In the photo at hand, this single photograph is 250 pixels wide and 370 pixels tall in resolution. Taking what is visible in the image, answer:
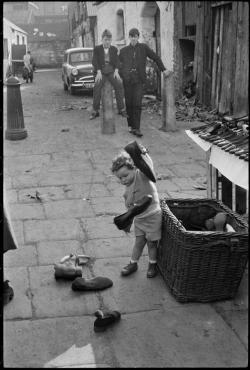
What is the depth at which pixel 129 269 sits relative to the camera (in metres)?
4.27

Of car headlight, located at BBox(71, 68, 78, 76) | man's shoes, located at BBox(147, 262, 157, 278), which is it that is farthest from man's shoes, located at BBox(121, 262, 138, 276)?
car headlight, located at BBox(71, 68, 78, 76)

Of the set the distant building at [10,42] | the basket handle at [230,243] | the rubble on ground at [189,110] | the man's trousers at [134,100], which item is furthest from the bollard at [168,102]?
the distant building at [10,42]

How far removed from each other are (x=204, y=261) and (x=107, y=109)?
6.54m

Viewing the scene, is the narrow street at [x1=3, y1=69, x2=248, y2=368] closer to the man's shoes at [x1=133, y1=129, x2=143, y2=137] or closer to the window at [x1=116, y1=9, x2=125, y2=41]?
the man's shoes at [x1=133, y1=129, x2=143, y2=137]

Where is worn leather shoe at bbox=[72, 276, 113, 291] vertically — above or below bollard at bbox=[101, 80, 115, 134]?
below

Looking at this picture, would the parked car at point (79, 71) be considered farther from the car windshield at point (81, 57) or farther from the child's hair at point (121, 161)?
the child's hair at point (121, 161)

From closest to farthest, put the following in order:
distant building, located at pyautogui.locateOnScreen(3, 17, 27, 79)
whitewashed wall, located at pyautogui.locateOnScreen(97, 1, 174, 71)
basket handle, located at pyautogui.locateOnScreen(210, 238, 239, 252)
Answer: basket handle, located at pyautogui.locateOnScreen(210, 238, 239, 252) → whitewashed wall, located at pyautogui.locateOnScreen(97, 1, 174, 71) → distant building, located at pyautogui.locateOnScreen(3, 17, 27, 79)

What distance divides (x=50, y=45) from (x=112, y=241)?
46259mm

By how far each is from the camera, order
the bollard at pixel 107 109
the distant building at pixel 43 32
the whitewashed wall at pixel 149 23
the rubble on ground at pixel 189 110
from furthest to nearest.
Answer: the distant building at pixel 43 32 → the whitewashed wall at pixel 149 23 → the rubble on ground at pixel 189 110 → the bollard at pixel 107 109

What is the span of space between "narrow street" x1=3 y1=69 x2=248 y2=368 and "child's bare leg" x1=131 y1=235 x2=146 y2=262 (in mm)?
144

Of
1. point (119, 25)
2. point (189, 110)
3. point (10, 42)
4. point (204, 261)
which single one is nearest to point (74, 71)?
point (119, 25)

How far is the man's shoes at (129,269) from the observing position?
14.0ft

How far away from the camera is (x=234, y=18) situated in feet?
32.5

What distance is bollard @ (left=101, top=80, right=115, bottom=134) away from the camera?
9.78m
